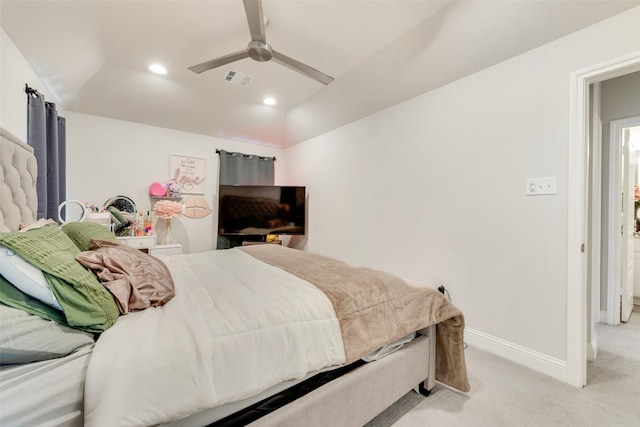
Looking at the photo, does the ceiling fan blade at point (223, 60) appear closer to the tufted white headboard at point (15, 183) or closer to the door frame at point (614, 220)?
the tufted white headboard at point (15, 183)

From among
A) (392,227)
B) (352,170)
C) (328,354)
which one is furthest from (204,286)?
(352,170)

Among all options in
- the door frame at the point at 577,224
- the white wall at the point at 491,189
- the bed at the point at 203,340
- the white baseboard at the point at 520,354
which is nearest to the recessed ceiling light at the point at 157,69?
the bed at the point at 203,340

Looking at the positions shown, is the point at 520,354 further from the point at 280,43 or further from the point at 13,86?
the point at 13,86

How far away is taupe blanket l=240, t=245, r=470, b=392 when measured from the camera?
4.11ft

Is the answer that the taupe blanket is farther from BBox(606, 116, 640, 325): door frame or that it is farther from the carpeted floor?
BBox(606, 116, 640, 325): door frame

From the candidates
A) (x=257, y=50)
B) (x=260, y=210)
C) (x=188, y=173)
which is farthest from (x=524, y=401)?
(x=188, y=173)

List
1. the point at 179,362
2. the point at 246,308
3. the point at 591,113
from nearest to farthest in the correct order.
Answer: the point at 179,362, the point at 246,308, the point at 591,113

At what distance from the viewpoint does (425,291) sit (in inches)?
59.7

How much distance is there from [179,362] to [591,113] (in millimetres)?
3040

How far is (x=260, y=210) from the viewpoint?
4.04 metres

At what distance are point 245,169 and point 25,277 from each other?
3.78 m

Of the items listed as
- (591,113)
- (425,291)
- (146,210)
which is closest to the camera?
(425,291)

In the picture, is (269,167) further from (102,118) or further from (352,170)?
(102,118)

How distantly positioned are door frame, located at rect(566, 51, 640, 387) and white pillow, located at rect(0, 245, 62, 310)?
8.49 ft
